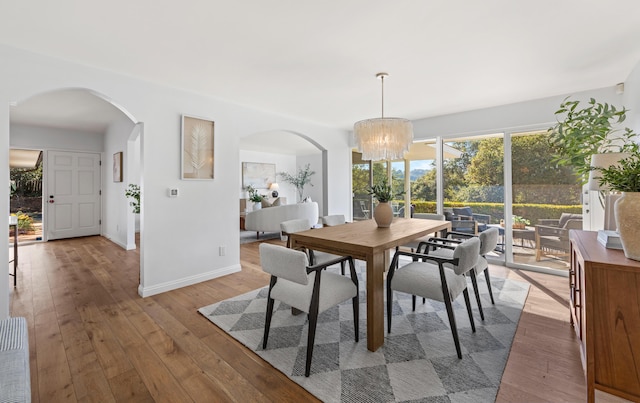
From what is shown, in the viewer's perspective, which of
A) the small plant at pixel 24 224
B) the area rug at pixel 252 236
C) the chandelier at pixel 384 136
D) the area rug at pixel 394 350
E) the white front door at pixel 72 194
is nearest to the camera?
the area rug at pixel 394 350

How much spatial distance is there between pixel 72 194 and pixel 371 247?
273 inches

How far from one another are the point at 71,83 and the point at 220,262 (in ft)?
7.69

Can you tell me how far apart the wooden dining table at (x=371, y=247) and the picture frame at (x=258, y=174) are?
21.6 ft

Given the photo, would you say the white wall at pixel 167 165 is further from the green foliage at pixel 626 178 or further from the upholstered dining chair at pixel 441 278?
the green foliage at pixel 626 178

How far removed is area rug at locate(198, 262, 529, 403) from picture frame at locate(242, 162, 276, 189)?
20.5 feet

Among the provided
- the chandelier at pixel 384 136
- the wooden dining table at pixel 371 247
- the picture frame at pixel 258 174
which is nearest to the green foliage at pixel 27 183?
the picture frame at pixel 258 174

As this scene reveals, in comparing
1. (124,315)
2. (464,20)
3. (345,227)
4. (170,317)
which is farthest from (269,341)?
(464,20)

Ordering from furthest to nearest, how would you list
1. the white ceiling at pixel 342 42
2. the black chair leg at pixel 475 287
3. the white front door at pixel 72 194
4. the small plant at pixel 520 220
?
the white front door at pixel 72 194, the small plant at pixel 520 220, the black chair leg at pixel 475 287, the white ceiling at pixel 342 42

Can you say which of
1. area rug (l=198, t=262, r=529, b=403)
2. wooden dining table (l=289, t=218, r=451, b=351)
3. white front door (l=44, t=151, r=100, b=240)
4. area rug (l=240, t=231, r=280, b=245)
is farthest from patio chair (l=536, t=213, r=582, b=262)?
white front door (l=44, t=151, r=100, b=240)

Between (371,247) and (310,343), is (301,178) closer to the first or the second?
(371,247)

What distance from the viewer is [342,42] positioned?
223 cm

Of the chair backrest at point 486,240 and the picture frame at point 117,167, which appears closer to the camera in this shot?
the chair backrest at point 486,240

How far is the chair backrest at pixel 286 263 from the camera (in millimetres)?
1644

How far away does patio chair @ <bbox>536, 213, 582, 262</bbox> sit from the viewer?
356cm
